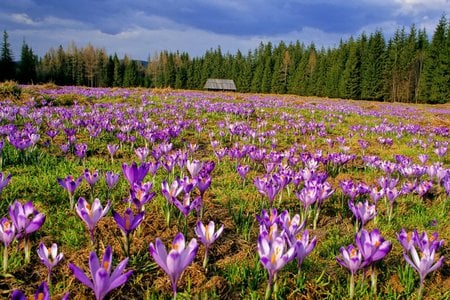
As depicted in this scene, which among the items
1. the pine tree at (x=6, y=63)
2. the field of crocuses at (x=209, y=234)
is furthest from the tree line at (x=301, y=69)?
the field of crocuses at (x=209, y=234)

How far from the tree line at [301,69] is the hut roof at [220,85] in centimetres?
232

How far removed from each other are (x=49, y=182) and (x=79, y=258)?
1.95m

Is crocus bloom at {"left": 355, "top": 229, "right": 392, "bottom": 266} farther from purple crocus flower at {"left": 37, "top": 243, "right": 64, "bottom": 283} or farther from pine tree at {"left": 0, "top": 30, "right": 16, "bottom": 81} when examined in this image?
pine tree at {"left": 0, "top": 30, "right": 16, "bottom": 81}

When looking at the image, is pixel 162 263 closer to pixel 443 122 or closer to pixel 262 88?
pixel 443 122

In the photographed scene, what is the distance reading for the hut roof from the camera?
295ft

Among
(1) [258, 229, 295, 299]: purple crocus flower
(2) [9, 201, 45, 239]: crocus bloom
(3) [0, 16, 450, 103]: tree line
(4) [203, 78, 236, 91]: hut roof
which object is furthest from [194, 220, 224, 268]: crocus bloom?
(4) [203, 78, 236, 91]: hut roof

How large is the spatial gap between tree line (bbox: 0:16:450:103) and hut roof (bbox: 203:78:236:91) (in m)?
2.32

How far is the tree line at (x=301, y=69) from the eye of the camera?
59.2 m

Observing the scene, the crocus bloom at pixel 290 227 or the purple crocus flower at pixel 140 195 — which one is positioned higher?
the purple crocus flower at pixel 140 195

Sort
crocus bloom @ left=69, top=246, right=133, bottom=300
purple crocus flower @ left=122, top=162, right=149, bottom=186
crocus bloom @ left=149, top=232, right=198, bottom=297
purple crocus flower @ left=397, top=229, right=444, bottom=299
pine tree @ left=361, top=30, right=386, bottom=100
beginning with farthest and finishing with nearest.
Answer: pine tree @ left=361, top=30, right=386, bottom=100 < purple crocus flower @ left=122, top=162, right=149, bottom=186 < purple crocus flower @ left=397, top=229, right=444, bottom=299 < crocus bloom @ left=149, top=232, right=198, bottom=297 < crocus bloom @ left=69, top=246, right=133, bottom=300

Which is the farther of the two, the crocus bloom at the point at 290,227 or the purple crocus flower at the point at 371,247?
the crocus bloom at the point at 290,227

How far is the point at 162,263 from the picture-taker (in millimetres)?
1841

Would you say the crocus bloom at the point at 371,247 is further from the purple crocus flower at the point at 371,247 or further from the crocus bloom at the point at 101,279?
the crocus bloom at the point at 101,279

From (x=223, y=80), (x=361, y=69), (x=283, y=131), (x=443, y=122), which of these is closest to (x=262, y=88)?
(x=223, y=80)
